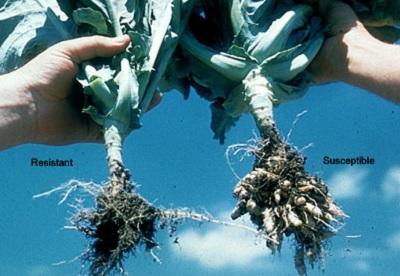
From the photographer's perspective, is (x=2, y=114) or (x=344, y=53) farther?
(x=344, y=53)

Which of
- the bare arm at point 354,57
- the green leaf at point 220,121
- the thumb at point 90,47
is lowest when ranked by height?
the green leaf at point 220,121

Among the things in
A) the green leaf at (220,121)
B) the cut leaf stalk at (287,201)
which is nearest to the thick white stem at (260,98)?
the cut leaf stalk at (287,201)

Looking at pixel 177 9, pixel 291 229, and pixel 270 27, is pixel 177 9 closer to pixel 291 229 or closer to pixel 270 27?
pixel 270 27

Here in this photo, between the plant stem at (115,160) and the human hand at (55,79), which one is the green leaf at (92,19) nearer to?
the human hand at (55,79)

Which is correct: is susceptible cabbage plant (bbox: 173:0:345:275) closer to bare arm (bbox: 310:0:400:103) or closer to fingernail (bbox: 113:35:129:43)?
bare arm (bbox: 310:0:400:103)

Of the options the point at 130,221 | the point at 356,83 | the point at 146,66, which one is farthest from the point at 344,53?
the point at 130,221

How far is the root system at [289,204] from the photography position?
3.70 meters

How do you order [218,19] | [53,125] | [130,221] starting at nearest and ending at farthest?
1. [130,221]
2. [53,125]
3. [218,19]

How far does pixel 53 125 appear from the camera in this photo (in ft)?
13.7

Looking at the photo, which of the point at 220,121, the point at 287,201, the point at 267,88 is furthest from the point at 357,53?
the point at 287,201

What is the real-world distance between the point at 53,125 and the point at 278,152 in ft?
3.64

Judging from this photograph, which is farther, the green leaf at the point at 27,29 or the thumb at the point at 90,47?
the green leaf at the point at 27,29

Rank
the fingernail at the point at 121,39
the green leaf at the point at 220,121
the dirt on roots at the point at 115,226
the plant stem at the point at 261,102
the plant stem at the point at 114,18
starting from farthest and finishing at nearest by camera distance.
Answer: the green leaf at the point at 220,121
the plant stem at the point at 114,18
the fingernail at the point at 121,39
the plant stem at the point at 261,102
the dirt on roots at the point at 115,226

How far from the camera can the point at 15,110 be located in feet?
13.0
